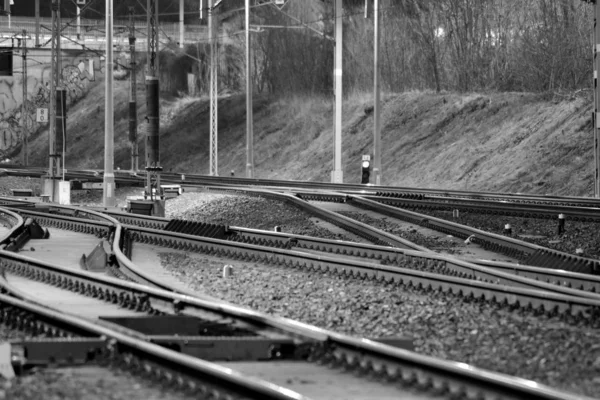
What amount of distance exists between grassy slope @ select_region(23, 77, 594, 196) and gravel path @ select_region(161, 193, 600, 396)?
25.2 m

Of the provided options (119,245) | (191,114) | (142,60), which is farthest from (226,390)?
(142,60)

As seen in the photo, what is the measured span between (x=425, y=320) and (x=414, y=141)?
144 ft

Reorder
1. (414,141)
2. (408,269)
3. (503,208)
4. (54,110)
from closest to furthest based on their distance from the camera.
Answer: (408,269), (503,208), (54,110), (414,141)

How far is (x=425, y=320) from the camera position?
11602mm

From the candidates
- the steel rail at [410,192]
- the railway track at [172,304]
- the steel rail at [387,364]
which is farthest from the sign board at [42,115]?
the steel rail at [387,364]

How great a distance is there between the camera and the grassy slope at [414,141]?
1731 inches

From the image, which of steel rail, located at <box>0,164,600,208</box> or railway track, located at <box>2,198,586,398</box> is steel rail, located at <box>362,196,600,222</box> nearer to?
steel rail, located at <box>0,164,600,208</box>

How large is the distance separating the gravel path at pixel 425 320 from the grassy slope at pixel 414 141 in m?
25.2

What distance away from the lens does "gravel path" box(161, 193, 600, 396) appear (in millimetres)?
9195

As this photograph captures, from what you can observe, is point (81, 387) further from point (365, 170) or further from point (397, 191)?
point (365, 170)

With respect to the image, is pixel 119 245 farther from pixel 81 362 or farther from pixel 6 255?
pixel 81 362

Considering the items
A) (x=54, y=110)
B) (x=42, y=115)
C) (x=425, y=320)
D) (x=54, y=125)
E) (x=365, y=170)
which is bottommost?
(x=425, y=320)

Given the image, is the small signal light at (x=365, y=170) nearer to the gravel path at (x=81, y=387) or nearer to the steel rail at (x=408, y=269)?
the steel rail at (x=408, y=269)

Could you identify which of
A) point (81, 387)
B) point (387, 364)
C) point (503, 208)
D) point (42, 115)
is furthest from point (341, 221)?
point (42, 115)
